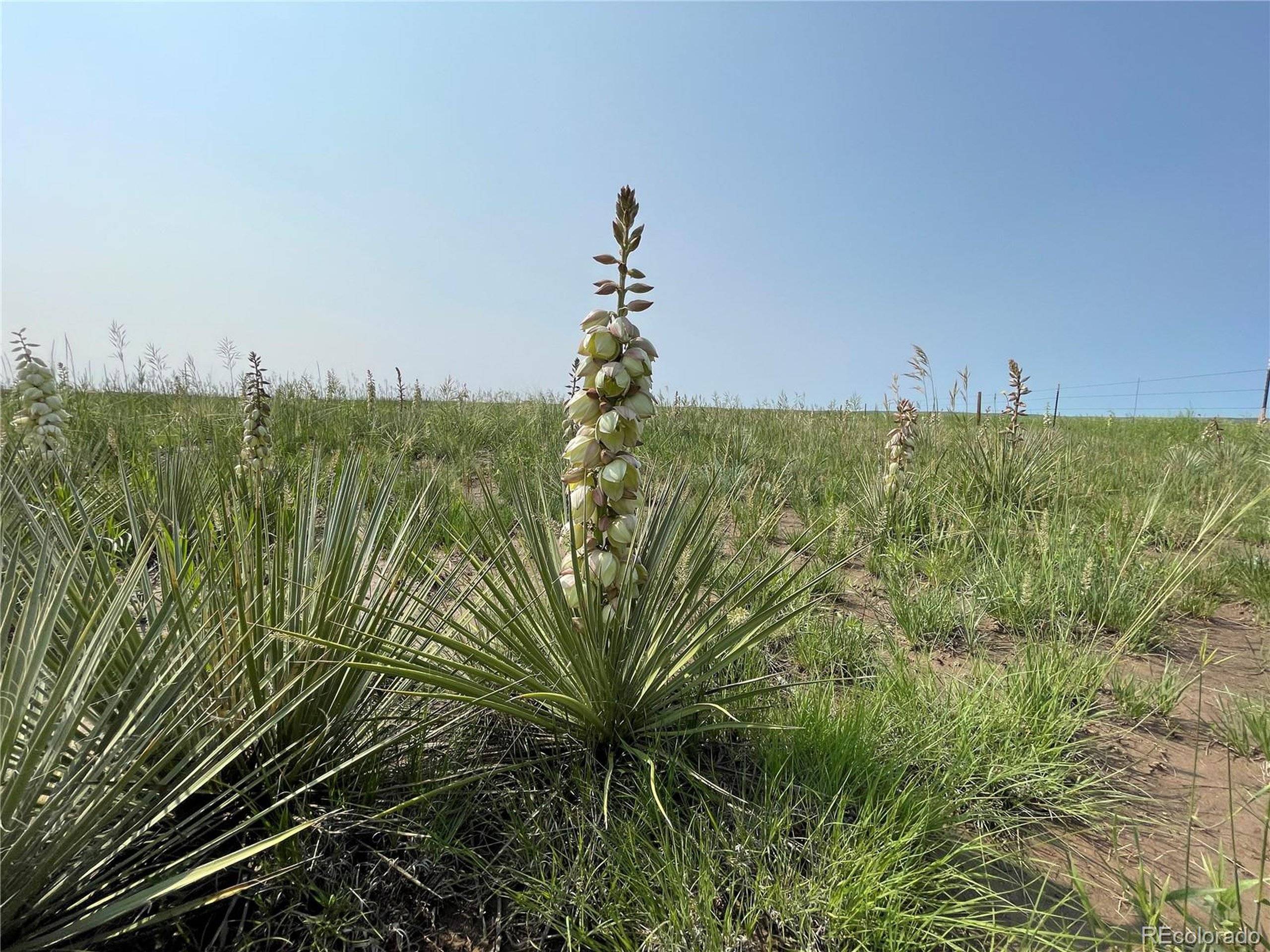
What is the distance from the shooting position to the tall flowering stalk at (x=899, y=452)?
12.2 ft

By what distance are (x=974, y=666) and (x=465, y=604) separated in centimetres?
180

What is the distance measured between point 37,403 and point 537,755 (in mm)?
4030

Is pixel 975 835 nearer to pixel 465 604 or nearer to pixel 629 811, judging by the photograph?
pixel 629 811

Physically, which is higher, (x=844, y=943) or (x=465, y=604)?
(x=465, y=604)

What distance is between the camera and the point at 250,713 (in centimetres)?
130

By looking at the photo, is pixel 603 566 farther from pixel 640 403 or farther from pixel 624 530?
pixel 640 403

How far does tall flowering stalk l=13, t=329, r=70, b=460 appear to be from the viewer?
343cm

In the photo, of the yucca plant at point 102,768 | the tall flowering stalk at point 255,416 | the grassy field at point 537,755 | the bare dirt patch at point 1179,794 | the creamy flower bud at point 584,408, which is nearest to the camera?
the yucca plant at point 102,768

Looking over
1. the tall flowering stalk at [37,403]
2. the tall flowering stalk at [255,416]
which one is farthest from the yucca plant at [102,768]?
the tall flowering stalk at [37,403]

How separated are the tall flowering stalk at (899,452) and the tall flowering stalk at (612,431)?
2661 mm

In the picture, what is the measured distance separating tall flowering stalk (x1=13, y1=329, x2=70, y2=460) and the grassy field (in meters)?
1.35

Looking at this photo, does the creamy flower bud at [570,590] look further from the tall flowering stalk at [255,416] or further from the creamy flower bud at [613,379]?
the tall flowering stalk at [255,416]

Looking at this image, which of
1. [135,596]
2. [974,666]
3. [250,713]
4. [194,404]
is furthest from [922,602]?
[194,404]

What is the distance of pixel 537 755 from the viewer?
1.58 m
